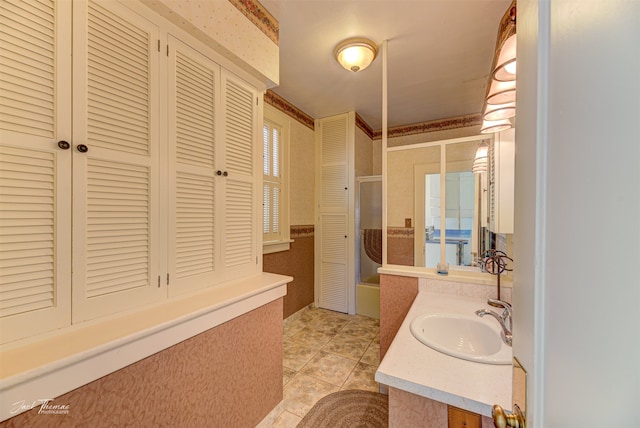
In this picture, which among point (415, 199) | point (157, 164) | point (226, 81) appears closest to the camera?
point (157, 164)

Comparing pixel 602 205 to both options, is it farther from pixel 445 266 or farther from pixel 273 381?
pixel 273 381

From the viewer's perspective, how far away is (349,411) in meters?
1.65

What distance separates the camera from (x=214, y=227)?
138 cm

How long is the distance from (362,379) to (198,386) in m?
1.32

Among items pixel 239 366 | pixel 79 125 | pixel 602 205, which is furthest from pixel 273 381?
pixel 602 205

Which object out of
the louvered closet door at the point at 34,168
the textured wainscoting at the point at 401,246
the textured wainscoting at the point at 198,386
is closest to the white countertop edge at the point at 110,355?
the textured wainscoting at the point at 198,386

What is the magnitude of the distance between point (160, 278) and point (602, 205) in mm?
1380

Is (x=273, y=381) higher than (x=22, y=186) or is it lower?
lower

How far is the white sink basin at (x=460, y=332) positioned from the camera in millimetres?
1212

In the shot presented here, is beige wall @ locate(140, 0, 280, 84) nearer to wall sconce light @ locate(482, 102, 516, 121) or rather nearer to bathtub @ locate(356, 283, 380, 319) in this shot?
wall sconce light @ locate(482, 102, 516, 121)

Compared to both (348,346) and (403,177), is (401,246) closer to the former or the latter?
(403,177)

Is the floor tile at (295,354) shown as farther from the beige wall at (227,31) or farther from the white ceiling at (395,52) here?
the white ceiling at (395,52)

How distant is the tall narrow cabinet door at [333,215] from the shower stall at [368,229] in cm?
19

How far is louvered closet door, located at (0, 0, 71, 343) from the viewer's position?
743 millimetres
